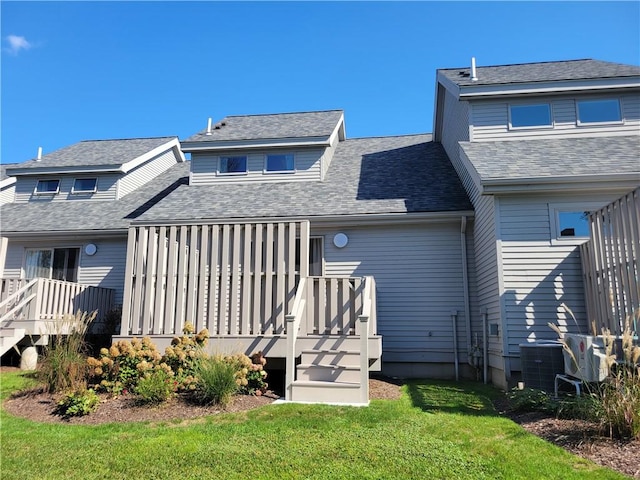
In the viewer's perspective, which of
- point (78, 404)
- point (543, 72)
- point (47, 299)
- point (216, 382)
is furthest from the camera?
point (543, 72)

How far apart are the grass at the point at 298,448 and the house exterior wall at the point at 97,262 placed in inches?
262

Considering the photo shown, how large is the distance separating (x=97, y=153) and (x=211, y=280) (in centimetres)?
1081

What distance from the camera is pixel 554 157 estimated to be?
909 cm

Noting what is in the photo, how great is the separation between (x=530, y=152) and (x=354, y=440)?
7951 millimetres

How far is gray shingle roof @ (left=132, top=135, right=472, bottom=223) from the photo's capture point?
416 inches

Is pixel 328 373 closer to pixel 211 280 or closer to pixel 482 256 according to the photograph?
pixel 211 280

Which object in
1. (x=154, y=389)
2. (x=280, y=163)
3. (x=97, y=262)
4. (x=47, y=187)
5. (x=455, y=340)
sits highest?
(x=280, y=163)

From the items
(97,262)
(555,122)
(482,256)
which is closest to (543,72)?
(555,122)

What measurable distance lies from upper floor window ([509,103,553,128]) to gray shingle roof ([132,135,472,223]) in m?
2.03

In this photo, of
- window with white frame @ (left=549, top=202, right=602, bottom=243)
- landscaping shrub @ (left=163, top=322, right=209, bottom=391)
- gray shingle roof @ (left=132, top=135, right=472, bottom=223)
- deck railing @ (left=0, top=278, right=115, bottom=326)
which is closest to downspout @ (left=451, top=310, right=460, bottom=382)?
gray shingle roof @ (left=132, top=135, right=472, bottom=223)

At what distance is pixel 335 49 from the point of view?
11000 mm

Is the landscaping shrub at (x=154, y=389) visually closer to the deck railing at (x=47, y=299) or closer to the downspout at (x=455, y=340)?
the deck railing at (x=47, y=299)

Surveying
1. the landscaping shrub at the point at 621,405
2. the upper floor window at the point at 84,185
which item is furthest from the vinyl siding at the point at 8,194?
the landscaping shrub at the point at 621,405

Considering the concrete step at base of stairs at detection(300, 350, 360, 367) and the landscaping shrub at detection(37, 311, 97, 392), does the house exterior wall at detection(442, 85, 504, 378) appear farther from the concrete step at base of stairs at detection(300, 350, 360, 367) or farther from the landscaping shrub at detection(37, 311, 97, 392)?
the landscaping shrub at detection(37, 311, 97, 392)
